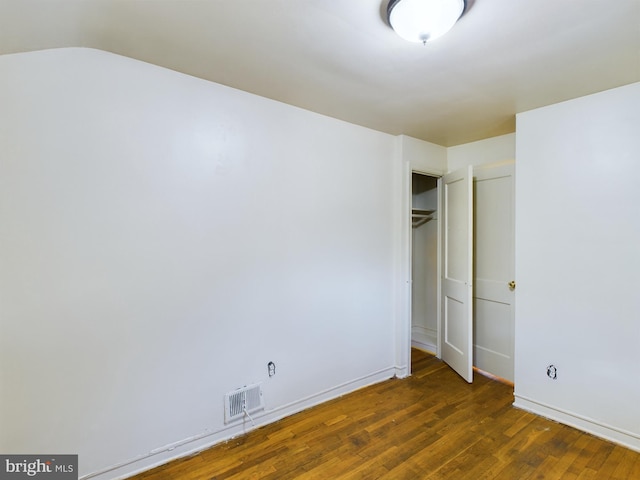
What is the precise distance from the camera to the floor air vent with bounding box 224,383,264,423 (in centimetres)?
215

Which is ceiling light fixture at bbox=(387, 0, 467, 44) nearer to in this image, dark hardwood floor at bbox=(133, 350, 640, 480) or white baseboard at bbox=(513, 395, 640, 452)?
dark hardwood floor at bbox=(133, 350, 640, 480)

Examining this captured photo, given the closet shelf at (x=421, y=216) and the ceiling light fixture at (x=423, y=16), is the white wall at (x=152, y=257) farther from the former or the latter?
the closet shelf at (x=421, y=216)

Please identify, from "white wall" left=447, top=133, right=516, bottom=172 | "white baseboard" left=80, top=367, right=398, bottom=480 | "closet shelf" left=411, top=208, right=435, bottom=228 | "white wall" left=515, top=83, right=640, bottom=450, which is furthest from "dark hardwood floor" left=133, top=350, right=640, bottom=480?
"white wall" left=447, top=133, right=516, bottom=172

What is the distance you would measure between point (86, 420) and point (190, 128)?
182cm

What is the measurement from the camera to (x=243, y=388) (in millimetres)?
2223

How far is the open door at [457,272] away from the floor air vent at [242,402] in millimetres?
2043

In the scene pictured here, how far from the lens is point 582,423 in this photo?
2.29 meters

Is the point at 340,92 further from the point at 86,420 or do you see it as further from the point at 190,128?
the point at 86,420

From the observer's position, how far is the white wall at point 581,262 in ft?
6.93

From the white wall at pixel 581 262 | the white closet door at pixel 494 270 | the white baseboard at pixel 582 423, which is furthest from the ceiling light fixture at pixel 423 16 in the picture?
the white baseboard at pixel 582 423

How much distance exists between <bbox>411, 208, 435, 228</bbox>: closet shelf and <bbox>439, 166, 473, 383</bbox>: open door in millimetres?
423

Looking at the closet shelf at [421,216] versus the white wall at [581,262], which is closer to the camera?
the white wall at [581,262]

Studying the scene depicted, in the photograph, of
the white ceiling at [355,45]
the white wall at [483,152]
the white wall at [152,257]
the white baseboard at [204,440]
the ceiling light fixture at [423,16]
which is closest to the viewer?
the ceiling light fixture at [423,16]

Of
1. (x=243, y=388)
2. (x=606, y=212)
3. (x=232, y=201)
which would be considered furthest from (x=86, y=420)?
(x=606, y=212)
